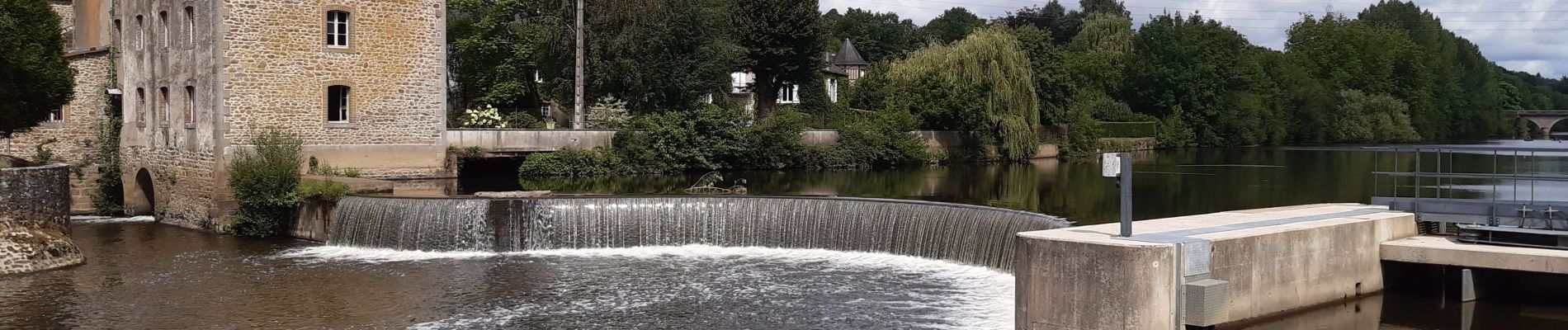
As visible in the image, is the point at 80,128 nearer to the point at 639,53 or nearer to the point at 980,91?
the point at 639,53

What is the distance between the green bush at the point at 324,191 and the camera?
70.4 feet

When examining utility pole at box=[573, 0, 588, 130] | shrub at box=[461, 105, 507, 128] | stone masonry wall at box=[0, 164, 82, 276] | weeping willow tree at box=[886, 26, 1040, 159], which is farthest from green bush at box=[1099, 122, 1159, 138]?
stone masonry wall at box=[0, 164, 82, 276]

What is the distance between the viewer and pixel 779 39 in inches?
1884

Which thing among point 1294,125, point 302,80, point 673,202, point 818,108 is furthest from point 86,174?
point 1294,125

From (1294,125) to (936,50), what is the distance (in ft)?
97.5

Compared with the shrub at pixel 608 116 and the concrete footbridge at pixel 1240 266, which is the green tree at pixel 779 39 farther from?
the concrete footbridge at pixel 1240 266

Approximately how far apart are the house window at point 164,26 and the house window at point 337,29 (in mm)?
3185

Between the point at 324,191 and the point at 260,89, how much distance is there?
3753 millimetres

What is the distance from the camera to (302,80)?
24719 millimetres

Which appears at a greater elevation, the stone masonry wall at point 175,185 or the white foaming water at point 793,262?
the stone masonry wall at point 175,185

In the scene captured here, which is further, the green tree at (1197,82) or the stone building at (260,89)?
the green tree at (1197,82)

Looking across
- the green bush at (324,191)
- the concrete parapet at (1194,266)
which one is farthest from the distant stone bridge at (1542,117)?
the green bush at (324,191)

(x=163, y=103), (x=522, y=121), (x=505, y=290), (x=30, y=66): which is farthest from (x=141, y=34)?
(x=505, y=290)

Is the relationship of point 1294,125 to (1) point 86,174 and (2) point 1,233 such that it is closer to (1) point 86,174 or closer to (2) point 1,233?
(1) point 86,174
